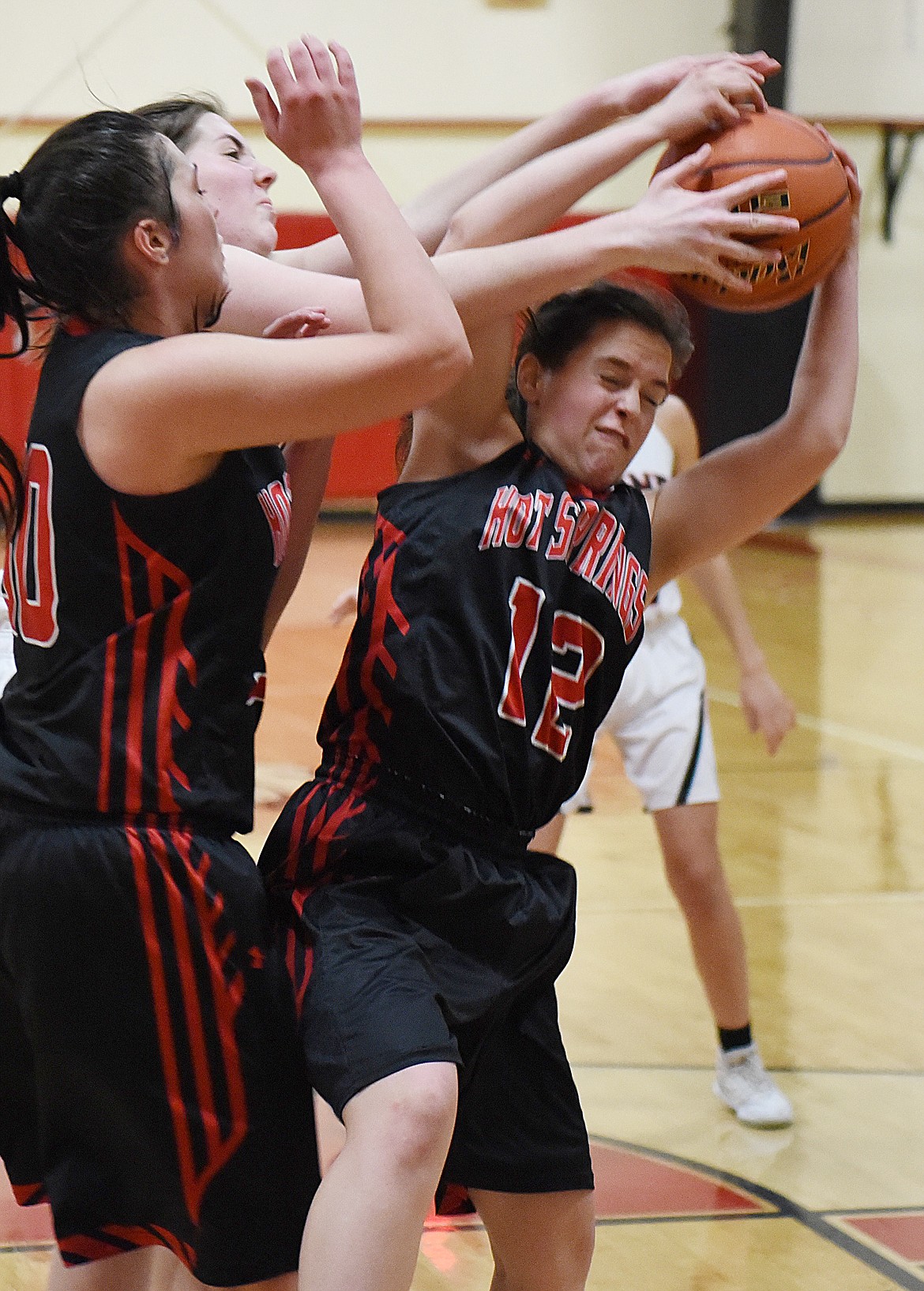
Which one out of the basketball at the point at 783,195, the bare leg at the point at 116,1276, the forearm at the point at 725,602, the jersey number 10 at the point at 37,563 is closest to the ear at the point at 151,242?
the jersey number 10 at the point at 37,563

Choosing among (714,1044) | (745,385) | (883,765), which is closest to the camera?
(714,1044)

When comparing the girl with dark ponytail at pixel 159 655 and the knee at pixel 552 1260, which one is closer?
the girl with dark ponytail at pixel 159 655

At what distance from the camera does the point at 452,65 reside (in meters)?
12.9

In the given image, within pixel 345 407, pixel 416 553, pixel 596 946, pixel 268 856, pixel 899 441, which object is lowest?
pixel 899 441

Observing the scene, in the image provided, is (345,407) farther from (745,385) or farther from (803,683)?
(745,385)

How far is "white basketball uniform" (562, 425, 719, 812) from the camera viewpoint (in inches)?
157

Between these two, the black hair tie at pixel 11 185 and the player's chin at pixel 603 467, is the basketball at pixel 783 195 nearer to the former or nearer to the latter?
the player's chin at pixel 603 467

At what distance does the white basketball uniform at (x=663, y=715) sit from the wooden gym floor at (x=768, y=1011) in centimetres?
65

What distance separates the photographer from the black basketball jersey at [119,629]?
1.97 metres

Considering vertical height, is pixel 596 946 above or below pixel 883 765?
above

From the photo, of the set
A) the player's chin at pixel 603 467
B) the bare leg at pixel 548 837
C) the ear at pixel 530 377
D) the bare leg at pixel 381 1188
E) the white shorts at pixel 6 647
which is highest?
the ear at pixel 530 377

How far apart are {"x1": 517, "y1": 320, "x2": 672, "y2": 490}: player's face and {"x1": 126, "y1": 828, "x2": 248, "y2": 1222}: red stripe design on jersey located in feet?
2.55

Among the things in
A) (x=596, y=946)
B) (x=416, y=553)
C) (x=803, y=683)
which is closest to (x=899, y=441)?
(x=803, y=683)

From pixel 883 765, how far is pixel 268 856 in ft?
16.2
